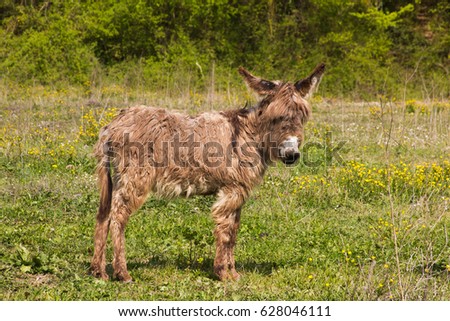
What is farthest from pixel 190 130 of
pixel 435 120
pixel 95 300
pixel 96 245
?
pixel 435 120

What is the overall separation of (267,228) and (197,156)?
6.29 feet

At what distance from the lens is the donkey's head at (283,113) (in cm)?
598

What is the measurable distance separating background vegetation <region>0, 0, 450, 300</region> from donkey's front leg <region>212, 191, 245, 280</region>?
176mm

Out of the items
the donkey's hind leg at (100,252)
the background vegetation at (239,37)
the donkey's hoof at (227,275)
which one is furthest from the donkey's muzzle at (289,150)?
the background vegetation at (239,37)

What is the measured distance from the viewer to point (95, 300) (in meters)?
5.43

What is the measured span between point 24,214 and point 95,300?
290 centimetres

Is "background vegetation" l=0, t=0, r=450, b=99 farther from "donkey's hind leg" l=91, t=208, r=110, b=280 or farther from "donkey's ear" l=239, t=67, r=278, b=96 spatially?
"donkey's hind leg" l=91, t=208, r=110, b=280

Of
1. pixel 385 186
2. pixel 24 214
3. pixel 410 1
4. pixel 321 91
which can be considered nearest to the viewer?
pixel 24 214

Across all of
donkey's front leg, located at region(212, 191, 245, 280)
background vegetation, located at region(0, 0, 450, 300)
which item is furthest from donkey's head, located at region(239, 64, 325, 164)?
background vegetation, located at region(0, 0, 450, 300)

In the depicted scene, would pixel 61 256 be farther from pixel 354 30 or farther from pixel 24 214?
pixel 354 30

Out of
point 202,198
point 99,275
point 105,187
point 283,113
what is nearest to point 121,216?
point 105,187

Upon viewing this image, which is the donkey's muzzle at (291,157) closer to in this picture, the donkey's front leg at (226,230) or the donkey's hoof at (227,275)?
the donkey's front leg at (226,230)

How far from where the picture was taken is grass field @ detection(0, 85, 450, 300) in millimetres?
5699

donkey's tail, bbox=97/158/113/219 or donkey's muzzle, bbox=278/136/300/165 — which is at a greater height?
donkey's muzzle, bbox=278/136/300/165
